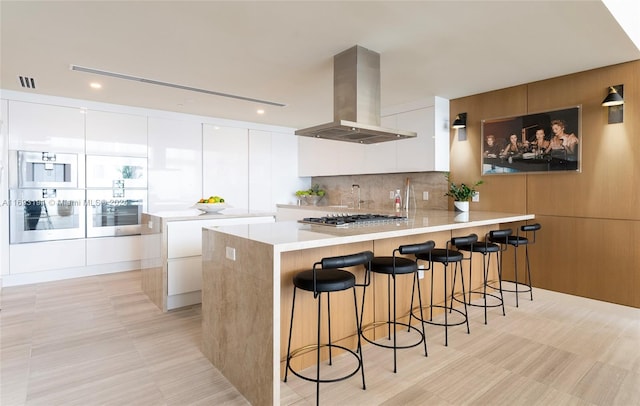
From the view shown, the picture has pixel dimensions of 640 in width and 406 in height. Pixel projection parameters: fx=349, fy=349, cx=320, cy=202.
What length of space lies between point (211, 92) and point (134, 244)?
2433 millimetres

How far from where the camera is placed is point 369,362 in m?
2.30

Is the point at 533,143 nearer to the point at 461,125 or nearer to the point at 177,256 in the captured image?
the point at 461,125

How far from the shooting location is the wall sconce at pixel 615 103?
10.1 ft

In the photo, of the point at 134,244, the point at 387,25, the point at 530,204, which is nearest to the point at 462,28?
the point at 387,25

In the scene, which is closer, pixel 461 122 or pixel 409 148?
pixel 461 122

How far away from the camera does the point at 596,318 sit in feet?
9.98

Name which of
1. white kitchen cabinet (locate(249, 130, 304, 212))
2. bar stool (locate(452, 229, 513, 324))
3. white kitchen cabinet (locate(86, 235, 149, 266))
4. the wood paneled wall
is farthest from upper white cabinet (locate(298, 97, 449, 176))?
white kitchen cabinet (locate(86, 235, 149, 266))

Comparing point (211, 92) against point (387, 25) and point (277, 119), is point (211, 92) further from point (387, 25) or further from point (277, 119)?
point (387, 25)

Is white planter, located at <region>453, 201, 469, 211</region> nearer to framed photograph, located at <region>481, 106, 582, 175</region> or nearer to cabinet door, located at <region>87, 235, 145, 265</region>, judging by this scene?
framed photograph, located at <region>481, 106, 582, 175</region>

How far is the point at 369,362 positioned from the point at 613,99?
3.10 metres

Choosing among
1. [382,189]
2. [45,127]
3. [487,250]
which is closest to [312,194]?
[382,189]

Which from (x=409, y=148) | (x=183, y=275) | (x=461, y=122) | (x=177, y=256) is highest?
(x=461, y=122)

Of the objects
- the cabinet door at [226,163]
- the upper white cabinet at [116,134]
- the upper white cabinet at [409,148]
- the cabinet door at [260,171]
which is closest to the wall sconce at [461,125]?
the upper white cabinet at [409,148]

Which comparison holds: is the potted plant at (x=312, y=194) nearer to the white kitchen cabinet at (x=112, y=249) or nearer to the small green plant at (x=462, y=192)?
the small green plant at (x=462, y=192)
